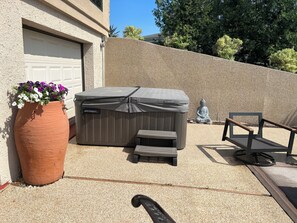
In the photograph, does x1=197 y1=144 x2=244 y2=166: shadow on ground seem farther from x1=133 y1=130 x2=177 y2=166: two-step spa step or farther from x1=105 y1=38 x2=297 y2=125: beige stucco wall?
x1=105 y1=38 x2=297 y2=125: beige stucco wall

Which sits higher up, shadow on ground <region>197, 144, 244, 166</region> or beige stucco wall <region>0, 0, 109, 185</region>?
beige stucco wall <region>0, 0, 109, 185</region>

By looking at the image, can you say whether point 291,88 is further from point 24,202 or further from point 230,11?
point 230,11

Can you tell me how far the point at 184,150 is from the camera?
498cm

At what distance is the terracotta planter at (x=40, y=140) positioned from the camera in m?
3.00

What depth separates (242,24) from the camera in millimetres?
16156

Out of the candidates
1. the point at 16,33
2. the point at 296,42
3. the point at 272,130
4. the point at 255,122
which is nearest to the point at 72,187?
the point at 16,33

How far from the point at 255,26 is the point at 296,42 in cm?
267

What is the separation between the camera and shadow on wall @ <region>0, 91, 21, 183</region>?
A: 3057 millimetres

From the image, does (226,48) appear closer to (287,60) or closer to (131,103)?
(287,60)

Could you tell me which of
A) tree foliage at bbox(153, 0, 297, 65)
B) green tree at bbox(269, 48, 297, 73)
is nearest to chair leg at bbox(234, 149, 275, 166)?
green tree at bbox(269, 48, 297, 73)

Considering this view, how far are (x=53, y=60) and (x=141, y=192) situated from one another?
11.4 ft

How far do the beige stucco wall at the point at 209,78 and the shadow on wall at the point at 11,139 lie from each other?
16.9 ft

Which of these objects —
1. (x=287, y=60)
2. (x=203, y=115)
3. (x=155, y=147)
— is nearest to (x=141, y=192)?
(x=155, y=147)

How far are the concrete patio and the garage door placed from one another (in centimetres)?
167
